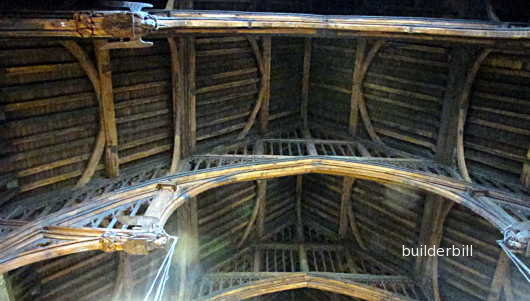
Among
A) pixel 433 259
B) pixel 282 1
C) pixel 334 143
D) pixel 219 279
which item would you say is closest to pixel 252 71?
pixel 282 1

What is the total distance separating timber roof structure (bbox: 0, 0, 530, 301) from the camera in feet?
21.3

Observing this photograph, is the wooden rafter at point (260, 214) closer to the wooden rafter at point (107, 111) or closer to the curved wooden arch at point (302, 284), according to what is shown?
the curved wooden arch at point (302, 284)

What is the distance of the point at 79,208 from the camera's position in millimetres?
6602

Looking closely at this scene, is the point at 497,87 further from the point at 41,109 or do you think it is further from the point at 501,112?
the point at 41,109

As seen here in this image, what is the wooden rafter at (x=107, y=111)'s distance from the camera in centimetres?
736

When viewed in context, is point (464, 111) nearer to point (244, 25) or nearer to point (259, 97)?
point (259, 97)

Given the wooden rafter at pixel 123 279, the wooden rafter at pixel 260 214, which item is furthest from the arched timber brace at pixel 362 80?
the wooden rafter at pixel 123 279

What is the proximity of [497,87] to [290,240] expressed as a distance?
305 inches

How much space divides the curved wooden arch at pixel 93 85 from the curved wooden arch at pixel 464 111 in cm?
787

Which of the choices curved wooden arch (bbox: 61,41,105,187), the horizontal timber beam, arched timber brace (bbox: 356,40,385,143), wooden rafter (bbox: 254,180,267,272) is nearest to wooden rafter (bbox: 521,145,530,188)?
the horizontal timber beam

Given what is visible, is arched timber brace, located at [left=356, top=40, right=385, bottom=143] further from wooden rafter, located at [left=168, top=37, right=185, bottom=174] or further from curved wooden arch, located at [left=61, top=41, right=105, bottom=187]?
curved wooden arch, located at [left=61, top=41, right=105, bottom=187]

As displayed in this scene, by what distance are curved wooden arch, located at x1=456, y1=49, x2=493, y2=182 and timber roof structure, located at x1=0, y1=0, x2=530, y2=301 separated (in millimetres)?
35

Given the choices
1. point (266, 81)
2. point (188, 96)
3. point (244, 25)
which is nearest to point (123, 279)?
point (188, 96)

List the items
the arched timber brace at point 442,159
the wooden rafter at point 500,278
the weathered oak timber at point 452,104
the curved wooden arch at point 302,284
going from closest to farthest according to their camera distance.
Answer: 1. the weathered oak timber at point 452,104
2. the arched timber brace at point 442,159
3. the wooden rafter at point 500,278
4. the curved wooden arch at point 302,284
